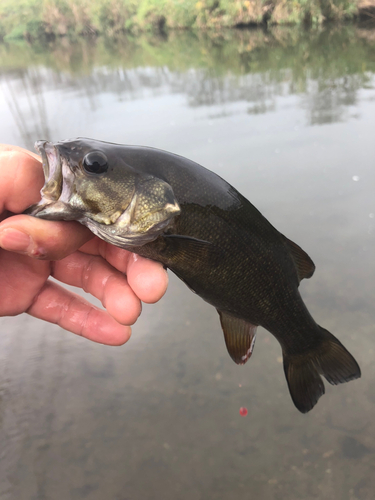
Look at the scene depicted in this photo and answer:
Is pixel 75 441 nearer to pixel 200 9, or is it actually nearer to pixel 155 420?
pixel 155 420

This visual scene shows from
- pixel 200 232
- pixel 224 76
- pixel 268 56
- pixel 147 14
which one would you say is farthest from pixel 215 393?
pixel 147 14

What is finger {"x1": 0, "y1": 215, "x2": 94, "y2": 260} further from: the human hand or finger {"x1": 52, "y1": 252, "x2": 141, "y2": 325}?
finger {"x1": 52, "y1": 252, "x2": 141, "y2": 325}

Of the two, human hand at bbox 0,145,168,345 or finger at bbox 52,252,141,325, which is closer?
human hand at bbox 0,145,168,345

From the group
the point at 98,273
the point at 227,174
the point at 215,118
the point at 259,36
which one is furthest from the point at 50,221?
the point at 259,36

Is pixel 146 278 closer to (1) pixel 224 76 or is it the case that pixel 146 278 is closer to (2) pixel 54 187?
(2) pixel 54 187

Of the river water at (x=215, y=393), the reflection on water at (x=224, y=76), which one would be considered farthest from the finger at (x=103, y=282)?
the reflection on water at (x=224, y=76)

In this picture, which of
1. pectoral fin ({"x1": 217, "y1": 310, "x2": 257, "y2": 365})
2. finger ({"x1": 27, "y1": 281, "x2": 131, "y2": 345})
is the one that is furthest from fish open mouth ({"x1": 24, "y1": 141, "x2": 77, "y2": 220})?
pectoral fin ({"x1": 217, "y1": 310, "x2": 257, "y2": 365})

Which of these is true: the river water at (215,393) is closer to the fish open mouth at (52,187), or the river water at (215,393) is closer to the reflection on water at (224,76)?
the fish open mouth at (52,187)
